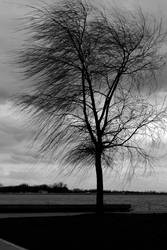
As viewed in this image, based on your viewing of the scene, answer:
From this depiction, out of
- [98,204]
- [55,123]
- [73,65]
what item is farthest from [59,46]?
[98,204]

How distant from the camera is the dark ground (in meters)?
10.8

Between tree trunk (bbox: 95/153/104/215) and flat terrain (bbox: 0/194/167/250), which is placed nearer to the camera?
flat terrain (bbox: 0/194/167/250)

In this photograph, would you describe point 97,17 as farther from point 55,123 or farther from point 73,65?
point 55,123

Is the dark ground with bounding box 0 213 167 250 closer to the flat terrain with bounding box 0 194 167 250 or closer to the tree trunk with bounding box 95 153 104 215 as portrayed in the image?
the flat terrain with bounding box 0 194 167 250

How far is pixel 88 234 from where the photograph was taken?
12469 mm

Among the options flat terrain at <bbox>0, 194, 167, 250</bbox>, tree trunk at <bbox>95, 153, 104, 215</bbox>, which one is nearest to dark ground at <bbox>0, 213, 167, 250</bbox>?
flat terrain at <bbox>0, 194, 167, 250</bbox>

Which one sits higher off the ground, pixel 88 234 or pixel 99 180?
pixel 99 180

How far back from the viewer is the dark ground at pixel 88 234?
10750 millimetres

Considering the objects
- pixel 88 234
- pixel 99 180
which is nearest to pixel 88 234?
pixel 88 234

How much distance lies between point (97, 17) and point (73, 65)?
7.21 ft

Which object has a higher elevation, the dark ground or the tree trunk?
the tree trunk

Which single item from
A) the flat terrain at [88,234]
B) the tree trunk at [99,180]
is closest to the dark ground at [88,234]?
the flat terrain at [88,234]

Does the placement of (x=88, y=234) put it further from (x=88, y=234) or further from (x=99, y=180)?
(x=99, y=180)

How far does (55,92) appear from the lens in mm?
17859
